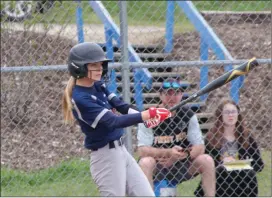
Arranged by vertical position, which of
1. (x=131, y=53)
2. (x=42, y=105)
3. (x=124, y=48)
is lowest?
(x=42, y=105)

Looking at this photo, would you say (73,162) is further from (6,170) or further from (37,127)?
(37,127)

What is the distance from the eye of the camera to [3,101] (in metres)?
9.58

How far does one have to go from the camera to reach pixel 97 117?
5.73 m

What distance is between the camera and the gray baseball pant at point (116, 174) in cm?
588

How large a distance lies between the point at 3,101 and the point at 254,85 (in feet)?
11.4

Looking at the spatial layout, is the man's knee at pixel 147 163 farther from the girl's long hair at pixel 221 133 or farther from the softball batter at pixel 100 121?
the softball batter at pixel 100 121

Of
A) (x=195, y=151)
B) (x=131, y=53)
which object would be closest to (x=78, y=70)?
(x=195, y=151)

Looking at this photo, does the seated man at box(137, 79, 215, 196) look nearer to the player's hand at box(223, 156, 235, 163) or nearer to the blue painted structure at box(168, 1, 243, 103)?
the player's hand at box(223, 156, 235, 163)

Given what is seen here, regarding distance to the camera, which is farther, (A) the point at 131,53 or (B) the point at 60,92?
(B) the point at 60,92

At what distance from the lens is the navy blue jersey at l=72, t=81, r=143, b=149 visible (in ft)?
18.6

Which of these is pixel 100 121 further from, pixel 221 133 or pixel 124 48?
pixel 221 133

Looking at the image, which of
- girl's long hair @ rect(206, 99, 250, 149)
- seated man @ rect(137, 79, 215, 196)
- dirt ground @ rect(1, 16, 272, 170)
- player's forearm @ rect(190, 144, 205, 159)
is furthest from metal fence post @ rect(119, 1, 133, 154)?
dirt ground @ rect(1, 16, 272, 170)

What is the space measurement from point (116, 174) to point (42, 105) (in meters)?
4.59

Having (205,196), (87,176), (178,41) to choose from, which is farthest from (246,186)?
(178,41)
